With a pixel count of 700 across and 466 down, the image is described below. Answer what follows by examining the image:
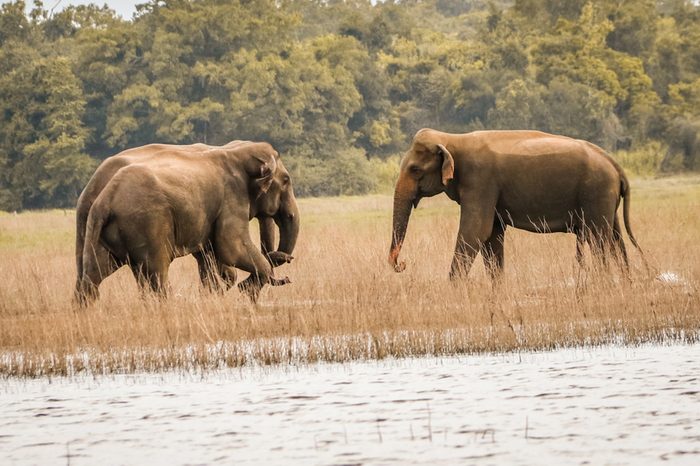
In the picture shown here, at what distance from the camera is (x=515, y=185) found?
48.1ft

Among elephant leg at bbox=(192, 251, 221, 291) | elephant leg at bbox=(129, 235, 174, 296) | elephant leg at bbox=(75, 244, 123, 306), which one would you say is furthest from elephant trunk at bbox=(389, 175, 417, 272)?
elephant leg at bbox=(75, 244, 123, 306)

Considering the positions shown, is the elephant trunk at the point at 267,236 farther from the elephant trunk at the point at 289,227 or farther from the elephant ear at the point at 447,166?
the elephant ear at the point at 447,166

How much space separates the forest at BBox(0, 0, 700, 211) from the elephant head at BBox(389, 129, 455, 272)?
35973mm

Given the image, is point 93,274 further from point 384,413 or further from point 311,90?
point 311,90

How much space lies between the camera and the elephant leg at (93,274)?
1216cm

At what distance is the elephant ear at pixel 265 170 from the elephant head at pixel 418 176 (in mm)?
1444

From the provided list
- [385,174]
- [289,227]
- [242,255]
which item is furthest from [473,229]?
[385,174]

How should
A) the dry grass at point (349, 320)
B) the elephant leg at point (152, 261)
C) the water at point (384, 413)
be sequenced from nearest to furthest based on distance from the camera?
the water at point (384, 413)
the dry grass at point (349, 320)
the elephant leg at point (152, 261)

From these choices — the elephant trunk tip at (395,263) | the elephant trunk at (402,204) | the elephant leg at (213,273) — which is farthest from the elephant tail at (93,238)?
the elephant trunk at (402,204)

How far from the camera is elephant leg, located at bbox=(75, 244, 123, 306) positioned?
39.9 feet

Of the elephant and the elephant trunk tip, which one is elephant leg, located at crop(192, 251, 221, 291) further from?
the elephant trunk tip

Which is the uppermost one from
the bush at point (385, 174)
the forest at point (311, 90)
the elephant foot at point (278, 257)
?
the elephant foot at point (278, 257)

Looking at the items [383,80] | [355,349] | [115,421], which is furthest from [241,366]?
[383,80]

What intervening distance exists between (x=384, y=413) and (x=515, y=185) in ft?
20.9
